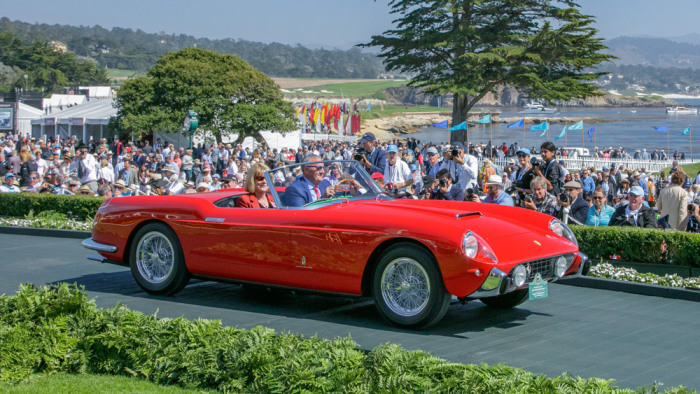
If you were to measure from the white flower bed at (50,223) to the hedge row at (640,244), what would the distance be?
9.40 metres

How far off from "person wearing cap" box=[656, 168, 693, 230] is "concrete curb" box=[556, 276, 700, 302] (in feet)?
10.1

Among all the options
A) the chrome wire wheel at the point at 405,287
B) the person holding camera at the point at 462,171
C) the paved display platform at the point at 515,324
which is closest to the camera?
the paved display platform at the point at 515,324

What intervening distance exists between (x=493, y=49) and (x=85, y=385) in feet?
129

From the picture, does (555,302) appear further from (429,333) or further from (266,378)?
(266,378)

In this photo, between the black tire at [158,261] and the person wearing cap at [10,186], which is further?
the person wearing cap at [10,186]

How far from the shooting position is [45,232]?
14.8 m

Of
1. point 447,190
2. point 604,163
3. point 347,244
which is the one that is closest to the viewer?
point 347,244

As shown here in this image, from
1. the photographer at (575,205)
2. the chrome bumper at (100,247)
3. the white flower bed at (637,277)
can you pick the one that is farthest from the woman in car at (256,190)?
the photographer at (575,205)

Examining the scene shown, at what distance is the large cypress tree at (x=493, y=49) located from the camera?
42.3m

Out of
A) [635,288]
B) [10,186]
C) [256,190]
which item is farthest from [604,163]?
[256,190]

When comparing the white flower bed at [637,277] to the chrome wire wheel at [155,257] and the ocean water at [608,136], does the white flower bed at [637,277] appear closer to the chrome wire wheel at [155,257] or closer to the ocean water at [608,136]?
the chrome wire wheel at [155,257]

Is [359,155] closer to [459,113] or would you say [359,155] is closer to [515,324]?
[515,324]

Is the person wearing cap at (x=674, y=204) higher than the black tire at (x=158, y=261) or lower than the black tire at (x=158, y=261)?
higher

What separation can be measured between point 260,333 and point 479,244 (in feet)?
6.86
